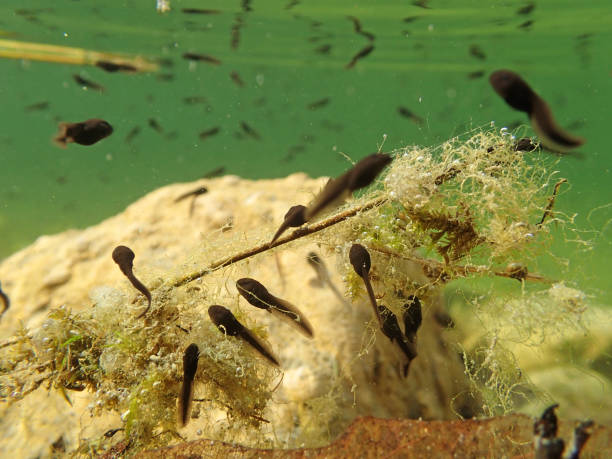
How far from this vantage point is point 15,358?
8.33 ft

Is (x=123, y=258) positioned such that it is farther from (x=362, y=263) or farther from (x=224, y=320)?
(x=362, y=263)

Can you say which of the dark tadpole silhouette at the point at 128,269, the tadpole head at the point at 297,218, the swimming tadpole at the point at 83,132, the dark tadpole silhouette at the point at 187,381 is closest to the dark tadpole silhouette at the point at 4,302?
the swimming tadpole at the point at 83,132

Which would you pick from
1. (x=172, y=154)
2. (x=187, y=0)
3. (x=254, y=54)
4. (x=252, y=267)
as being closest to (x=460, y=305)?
(x=252, y=267)

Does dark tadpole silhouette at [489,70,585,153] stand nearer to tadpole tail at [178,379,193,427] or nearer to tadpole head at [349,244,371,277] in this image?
tadpole head at [349,244,371,277]

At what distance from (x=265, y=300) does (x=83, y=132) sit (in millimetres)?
2531

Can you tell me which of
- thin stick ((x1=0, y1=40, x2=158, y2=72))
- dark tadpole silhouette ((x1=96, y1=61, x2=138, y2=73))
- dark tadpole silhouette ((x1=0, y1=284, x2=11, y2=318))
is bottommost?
thin stick ((x1=0, y1=40, x2=158, y2=72))

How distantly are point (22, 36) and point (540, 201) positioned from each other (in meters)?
23.1

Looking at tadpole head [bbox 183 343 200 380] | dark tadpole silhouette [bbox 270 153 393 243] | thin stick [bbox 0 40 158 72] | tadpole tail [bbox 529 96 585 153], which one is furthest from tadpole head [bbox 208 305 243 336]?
thin stick [bbox 0 40 158 72]

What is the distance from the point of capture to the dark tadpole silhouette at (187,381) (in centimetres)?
237

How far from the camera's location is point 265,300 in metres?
2.67

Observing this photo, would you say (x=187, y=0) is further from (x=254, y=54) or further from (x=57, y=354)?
(x=57, y=354)

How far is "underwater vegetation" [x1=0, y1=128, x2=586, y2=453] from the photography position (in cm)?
239

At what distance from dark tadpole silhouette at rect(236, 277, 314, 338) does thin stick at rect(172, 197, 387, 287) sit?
17 centimetres

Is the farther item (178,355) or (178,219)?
(178,219)
